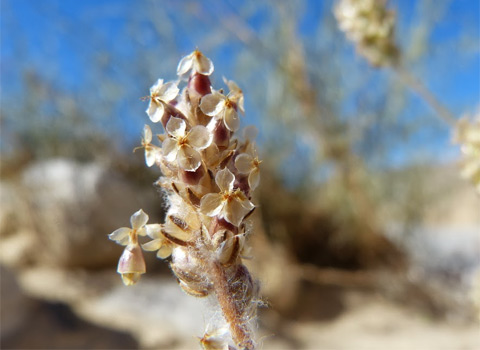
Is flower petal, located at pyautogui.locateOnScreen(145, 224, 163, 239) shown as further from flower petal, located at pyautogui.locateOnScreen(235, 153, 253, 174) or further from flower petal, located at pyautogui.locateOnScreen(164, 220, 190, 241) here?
flower petal, located at pyautogui.locateOnScreen(235, 153, 253, 174)

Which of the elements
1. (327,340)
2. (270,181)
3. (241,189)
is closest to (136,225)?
(241,189)

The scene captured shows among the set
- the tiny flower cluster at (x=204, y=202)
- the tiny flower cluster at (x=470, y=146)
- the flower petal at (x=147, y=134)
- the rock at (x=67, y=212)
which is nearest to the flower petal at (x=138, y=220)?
the tiny flower cluster at (x=204, y=202)

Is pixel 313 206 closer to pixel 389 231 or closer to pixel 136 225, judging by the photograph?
pixel 389 231

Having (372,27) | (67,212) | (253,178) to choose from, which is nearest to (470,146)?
(372,27)

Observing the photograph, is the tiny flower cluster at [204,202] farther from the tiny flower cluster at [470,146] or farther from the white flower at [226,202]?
the tiny flower cluster at [470,146]

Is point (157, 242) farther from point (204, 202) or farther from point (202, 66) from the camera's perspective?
point (202, 66)
